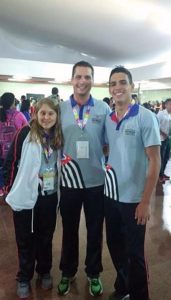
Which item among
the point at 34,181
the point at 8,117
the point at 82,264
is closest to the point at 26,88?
the point at 8,117

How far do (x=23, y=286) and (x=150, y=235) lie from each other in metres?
1.51

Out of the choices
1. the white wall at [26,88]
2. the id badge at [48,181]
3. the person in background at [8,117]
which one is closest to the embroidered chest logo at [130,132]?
the id badge at [48,181]

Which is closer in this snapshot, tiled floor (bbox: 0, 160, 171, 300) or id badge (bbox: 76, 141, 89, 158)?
id badge (bbox: 76, 141, 89, 158)

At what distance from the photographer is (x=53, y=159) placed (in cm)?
199

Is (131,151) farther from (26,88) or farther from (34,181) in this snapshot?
(26,88)

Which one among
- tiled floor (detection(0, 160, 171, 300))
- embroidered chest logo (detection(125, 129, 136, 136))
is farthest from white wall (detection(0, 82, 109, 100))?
embroidered chest logo (detection(125, 129, 136, 136))

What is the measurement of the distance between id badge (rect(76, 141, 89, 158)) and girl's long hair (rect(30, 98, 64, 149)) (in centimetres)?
12

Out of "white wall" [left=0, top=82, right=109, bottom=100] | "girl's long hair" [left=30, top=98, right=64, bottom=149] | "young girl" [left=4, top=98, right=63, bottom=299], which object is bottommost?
"young girl" [left=4, top=98, right=63, bottom=299]

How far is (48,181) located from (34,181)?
10 centimetres

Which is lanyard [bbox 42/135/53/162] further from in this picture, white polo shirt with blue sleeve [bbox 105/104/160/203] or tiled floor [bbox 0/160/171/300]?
tiled floor [bbox 0/160/171/300]

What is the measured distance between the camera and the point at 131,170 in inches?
66.2

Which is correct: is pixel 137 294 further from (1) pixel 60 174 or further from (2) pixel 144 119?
(2) pixel 144 119

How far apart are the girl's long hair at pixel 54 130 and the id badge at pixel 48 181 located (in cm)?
18

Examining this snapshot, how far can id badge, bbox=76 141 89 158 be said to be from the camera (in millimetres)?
1906
